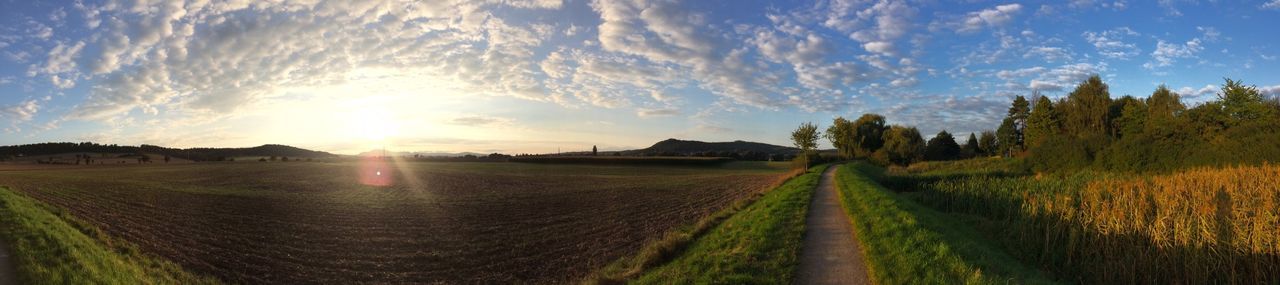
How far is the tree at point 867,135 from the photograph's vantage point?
87963 millimetres

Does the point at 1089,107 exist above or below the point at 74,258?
above

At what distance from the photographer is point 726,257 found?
1063 cm

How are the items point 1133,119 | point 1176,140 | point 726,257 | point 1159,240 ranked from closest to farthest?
point 1159,240 < point 726,257 < point 1176,140 < point 1133,119

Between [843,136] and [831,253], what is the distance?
80165 mm

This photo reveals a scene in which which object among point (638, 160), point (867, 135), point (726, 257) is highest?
point (867, 135)

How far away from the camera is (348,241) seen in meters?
18.8

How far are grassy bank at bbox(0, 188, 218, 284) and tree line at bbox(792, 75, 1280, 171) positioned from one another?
3752 cm

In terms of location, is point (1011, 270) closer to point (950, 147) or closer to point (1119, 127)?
point (1119, 127)

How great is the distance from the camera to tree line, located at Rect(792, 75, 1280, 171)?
1069 inches

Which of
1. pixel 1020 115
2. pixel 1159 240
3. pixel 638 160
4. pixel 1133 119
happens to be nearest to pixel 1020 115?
pixel 1020 115

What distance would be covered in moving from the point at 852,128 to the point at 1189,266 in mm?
83119

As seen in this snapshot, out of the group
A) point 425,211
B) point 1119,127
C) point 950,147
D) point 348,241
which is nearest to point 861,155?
point 950,147

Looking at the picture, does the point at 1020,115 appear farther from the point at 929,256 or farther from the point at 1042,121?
the point at 929,256

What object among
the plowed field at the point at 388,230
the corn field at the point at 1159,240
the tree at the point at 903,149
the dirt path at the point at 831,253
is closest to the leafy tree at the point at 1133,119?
the tree at the point at 903,149
